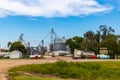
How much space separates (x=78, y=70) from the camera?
98.6ft

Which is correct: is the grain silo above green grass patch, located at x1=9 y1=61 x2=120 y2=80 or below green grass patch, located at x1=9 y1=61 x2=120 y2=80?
above

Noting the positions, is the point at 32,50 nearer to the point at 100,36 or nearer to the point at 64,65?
the point at 100,36

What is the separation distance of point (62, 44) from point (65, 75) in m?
100

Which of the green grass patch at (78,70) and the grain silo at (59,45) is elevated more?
the grain silo at (59,45)

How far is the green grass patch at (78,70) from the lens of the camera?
2802 centimetres

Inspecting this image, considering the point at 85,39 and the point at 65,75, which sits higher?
the point at 85,39

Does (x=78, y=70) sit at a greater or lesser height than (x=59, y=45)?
lesser

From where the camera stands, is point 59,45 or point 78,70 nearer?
point 78,70

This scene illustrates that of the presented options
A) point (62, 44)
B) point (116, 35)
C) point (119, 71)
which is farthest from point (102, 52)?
point (62, 44)

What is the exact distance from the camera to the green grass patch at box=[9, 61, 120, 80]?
28.0 meters

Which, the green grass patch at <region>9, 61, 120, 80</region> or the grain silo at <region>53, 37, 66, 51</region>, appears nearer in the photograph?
the green grass patch at <region>9, 61, 120, 80</region>

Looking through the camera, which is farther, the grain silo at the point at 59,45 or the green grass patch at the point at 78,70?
the grain silo at the point at 59,45

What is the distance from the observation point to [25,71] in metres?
27.5

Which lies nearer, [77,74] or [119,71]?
[77,74]
